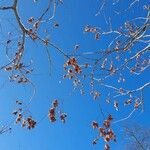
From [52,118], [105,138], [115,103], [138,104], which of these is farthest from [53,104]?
[138,104]

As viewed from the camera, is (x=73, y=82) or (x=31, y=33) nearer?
(x=31, y=33)

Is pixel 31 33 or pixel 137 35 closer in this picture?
pixel 31 33

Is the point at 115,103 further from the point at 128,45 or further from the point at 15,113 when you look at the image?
the point at 15,113

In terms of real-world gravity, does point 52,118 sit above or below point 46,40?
below

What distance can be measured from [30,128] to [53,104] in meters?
0.56

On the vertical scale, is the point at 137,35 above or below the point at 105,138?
above

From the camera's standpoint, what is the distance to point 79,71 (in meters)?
6.98

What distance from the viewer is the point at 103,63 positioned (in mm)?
9039

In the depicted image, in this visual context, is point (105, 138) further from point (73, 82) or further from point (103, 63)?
point (103, 63)

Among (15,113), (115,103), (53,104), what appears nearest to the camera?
(53,104)

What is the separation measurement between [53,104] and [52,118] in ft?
1.82

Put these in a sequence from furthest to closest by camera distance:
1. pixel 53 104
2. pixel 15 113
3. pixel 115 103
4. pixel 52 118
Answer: pixel 115 103 → pixel 15 113 → pixel 53 104 → pixel 52 118

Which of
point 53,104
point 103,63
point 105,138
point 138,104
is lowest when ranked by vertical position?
point 105,138

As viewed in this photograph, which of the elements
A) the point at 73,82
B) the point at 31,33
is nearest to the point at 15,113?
the point at 73,82
